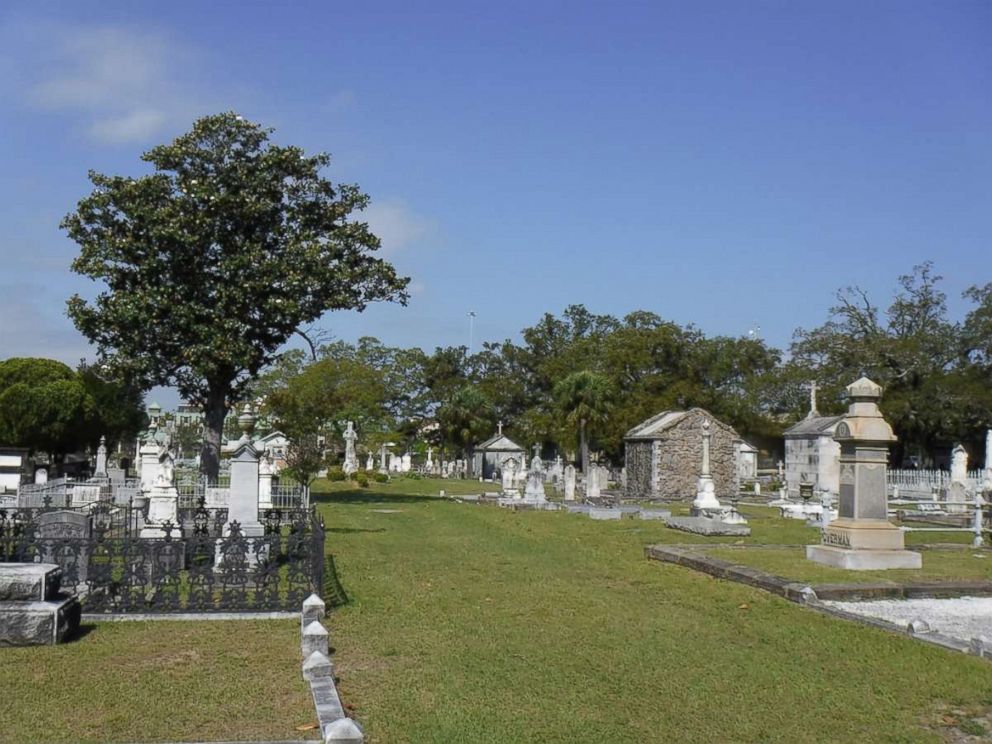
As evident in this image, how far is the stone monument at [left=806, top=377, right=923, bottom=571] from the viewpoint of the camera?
50.1ft

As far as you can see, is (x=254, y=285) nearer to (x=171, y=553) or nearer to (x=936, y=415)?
(x=171, y=553)

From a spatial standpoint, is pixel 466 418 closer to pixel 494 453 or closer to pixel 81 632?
pixel 494 453

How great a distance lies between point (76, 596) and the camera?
1010 cm

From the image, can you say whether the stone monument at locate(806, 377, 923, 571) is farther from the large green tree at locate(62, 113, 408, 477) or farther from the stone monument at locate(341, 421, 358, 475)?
the stone monument at locate(341, 421, 358, 475)

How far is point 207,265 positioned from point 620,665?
25902mm

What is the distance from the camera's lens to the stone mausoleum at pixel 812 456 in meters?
40.3

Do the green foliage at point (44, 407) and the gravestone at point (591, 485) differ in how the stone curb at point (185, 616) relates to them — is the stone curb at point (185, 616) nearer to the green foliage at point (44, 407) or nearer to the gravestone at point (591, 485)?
the gravestone at point (591, 485)

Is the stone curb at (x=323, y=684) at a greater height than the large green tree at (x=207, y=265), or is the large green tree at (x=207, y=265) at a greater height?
the large green tree at (x=207, y=265)

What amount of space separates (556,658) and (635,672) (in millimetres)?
855

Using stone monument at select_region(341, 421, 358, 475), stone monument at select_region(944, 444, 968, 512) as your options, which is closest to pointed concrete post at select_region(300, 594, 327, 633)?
stone monument at select_region(944, 444, 968, 512)

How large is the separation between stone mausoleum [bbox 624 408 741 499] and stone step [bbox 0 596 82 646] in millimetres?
36267

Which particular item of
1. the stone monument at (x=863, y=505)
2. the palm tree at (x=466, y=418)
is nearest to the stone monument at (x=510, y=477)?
the stone monument at (x=863, y=505)

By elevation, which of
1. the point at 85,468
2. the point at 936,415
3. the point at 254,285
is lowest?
the point at 85,468

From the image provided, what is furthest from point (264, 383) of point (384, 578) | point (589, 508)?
point (384, 578)
